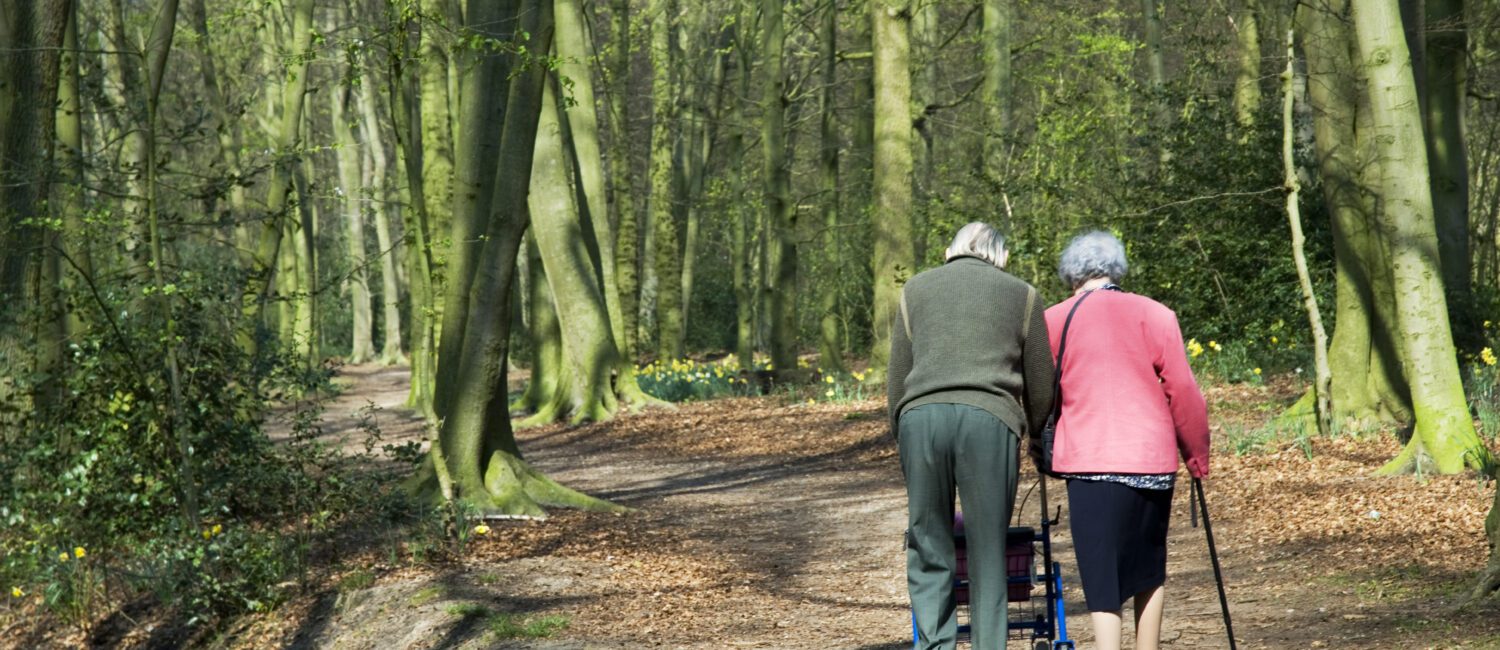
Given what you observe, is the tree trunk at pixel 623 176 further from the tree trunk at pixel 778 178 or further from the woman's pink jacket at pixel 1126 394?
the woman's pink jacket at pixel 1126 394

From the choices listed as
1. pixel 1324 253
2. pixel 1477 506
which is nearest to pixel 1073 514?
pixel 1477 506

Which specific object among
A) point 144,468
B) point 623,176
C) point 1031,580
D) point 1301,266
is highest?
point 623,176

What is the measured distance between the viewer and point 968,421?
15.1 feet

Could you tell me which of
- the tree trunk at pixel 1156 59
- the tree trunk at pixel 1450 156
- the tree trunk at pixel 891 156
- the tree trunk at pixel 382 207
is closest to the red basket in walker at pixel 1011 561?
the tree trunk at pixel 1450 156

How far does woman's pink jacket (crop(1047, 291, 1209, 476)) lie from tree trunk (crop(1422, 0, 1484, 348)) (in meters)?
9.70

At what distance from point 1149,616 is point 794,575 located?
407 centimetres

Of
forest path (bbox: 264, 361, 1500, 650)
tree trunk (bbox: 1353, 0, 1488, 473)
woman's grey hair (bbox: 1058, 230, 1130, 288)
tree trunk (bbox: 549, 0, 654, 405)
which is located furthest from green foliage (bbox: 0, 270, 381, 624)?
tree trunk (bbox: 549, 0, 654, 405)

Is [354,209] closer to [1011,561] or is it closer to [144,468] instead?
[144,468]

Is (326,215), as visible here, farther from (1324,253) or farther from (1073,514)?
(1073,514)

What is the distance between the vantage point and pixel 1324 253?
16.5m

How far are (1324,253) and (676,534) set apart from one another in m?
9.61

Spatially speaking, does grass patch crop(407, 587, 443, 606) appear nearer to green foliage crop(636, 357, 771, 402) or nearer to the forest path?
the forest path

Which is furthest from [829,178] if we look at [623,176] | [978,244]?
[978,244]

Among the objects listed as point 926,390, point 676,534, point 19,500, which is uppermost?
point 926,390
